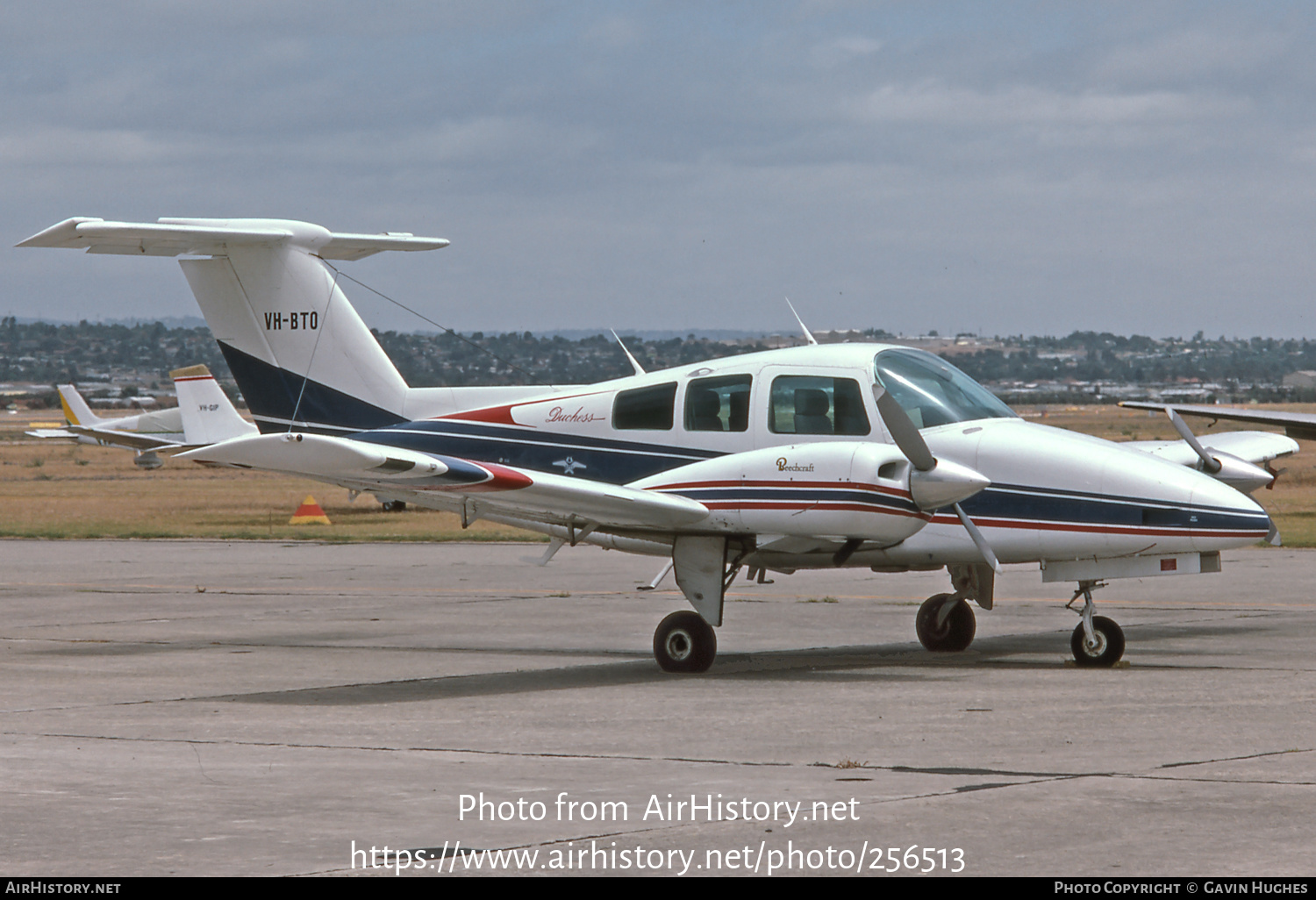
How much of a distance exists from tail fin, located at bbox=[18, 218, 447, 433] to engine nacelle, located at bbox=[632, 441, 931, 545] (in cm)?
454

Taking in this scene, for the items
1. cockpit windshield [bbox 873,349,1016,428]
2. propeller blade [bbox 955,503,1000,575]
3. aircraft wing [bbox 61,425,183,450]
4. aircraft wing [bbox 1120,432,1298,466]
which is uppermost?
cockpit windshield [bbox 873,349,1016,428]

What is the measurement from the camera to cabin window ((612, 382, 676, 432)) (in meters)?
14.5

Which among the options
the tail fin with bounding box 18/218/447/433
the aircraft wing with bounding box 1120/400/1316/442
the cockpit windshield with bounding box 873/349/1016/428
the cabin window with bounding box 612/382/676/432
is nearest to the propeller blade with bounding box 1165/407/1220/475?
the aircraft wing with bounding box 1120/400/1316/442

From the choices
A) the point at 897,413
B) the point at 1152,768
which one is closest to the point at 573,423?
the point at 897,413

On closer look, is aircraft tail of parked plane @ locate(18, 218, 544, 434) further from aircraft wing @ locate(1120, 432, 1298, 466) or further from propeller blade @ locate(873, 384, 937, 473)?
aircraft wing @ locate(1120, 432, 1298, 466)

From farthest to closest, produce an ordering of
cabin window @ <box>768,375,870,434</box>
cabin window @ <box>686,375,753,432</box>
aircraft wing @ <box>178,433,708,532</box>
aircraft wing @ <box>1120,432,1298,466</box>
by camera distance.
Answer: aircraft wing @ <box>1120,432,1298,466</box>
cabin window @ <box>686,375,753,432</box>
cabin window @ <box>768,375,870,434</box>
aircraft wing @ <box>178,433,708,532</box>

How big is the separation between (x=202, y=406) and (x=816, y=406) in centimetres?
2747

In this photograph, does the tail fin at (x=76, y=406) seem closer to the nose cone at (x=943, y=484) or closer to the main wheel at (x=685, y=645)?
the main wheel at (x=685, y=645)

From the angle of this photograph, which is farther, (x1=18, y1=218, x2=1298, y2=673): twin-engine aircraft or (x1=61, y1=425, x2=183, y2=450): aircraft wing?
(x1=61, y1=425, x2=183, y2=450): aircraft wing

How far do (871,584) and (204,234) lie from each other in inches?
455

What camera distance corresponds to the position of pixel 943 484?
12617 millimetres

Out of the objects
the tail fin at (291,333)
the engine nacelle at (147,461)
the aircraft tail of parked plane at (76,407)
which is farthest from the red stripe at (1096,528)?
the engine nacelle at (147,461)

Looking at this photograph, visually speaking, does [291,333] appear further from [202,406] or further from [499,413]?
[202,406]

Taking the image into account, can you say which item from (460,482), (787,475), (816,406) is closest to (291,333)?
(460,482)
